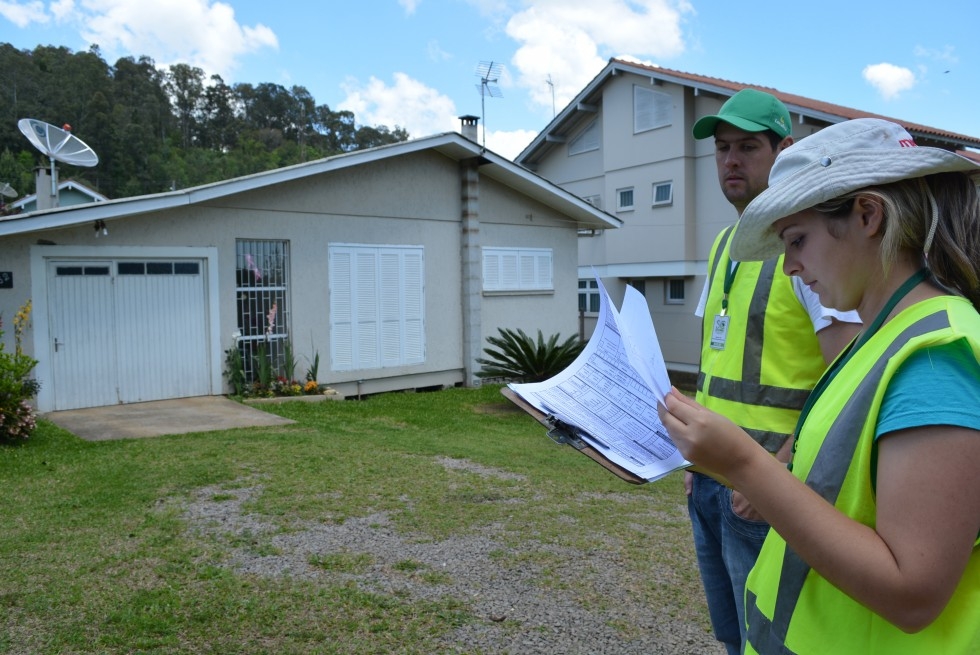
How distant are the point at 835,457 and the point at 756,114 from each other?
159 centimetres

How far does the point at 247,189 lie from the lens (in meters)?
12.4

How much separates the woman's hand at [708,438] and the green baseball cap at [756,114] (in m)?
1.45

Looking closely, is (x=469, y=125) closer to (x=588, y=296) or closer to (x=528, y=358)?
(x=528, y=358)

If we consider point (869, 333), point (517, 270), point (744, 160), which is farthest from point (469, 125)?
point (869, 333)

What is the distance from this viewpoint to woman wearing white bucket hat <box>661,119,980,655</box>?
103 cm

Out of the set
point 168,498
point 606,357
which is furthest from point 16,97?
point 606,357

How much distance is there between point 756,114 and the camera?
2.47 meters

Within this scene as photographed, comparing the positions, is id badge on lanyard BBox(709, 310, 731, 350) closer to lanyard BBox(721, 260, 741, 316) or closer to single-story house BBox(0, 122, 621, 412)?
lanyard BBox(721, 260, 741, 316)

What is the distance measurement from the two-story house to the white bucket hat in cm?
1994

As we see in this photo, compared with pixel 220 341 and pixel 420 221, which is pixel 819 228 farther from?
pixel 420 221

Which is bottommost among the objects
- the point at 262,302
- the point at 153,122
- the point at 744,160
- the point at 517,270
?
the point at 262,302

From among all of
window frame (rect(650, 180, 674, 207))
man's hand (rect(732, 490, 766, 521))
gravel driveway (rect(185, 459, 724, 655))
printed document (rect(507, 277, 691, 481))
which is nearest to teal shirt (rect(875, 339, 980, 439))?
printed document (rect(507, 277, 691, 481))

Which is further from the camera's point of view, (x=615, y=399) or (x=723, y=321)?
(x=723, y=321)

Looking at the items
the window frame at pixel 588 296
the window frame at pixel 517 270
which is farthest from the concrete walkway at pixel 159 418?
the window frame at pixel 588 296
